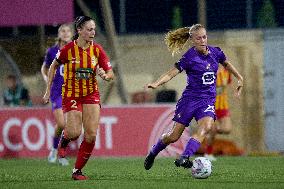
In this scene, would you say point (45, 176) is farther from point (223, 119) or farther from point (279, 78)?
point (279, 78)

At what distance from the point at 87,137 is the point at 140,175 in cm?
114

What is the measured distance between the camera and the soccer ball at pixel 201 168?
11.5m

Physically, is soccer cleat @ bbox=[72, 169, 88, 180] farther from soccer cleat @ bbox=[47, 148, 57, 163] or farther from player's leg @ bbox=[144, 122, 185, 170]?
soccer cleat @ bbox=[47, 148, 57, 163]

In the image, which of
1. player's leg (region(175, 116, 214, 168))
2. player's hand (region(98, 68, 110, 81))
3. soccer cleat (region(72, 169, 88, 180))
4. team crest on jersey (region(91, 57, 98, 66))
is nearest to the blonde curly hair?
player's leg (region(175, 116, 214, 168))

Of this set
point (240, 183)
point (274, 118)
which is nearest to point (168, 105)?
point (274, 118)

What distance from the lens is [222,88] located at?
58.8 ft

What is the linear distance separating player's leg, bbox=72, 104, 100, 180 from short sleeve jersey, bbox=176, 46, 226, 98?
1.33 meters

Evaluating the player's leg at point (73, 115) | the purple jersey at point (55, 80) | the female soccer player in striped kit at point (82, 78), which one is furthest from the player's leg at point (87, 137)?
the purple jersey at point (55, 80)

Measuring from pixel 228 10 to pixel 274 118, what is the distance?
96.8 inches

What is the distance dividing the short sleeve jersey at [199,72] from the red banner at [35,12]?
6540 millimetres

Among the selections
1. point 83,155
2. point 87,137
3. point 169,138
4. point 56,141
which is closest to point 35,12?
point 56,141

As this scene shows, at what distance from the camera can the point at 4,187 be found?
1076 cm

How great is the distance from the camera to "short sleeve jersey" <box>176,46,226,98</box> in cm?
1230

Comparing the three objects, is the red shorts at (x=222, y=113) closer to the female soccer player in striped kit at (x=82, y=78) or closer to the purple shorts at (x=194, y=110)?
the purple shorts at (x=194, y=110)
